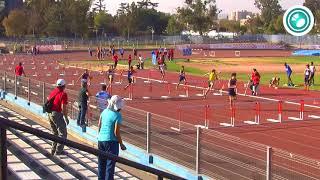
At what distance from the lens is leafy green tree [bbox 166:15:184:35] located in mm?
136875

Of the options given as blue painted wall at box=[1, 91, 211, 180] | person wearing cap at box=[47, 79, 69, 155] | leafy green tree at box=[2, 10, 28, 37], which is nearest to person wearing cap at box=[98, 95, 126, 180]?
blue painted wall at box=[1, 91, 211, 180]

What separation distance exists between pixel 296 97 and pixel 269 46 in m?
78.1

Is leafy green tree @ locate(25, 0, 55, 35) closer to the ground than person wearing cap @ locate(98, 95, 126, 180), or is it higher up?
higher up

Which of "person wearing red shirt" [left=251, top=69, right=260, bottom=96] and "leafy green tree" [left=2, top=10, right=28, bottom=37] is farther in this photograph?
"leafy green tree" [left=2, top=10, right=28, bottom=37]

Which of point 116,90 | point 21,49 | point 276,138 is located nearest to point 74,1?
point 21,49

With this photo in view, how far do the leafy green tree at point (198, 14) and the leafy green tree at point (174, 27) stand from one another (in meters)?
1.67

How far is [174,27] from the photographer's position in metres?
137

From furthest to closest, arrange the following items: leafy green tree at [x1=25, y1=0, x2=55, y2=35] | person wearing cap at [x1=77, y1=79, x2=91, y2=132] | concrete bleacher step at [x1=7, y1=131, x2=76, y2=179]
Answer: leafy green tree at [x1=25, y1=0, x2=55, y2=35]
person wearing cap at [x1=77, y1=79, x2=91, y2=132]
concrete bleacher step at [x1=7, y1=131, x2=76, y2=179]

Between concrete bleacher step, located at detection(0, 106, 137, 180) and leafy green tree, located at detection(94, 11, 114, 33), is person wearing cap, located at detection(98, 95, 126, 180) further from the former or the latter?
leafy green tree, located at detection(94, 11, 114, 33)

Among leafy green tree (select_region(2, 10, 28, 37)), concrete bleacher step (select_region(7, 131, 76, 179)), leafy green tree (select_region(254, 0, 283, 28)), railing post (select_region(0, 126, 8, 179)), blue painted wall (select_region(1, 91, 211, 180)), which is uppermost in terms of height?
leafy green tree (select_region(254, 0, 283, 28))

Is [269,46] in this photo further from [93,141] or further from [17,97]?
[93,141]

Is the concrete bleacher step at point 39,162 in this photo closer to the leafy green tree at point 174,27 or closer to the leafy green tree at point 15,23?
the leafy green tree at point 15,23

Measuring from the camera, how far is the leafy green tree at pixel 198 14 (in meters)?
137

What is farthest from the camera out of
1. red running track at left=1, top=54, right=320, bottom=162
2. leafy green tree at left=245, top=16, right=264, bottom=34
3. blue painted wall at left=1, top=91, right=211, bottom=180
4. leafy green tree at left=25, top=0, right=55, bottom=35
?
leafy green tree at left=245, top=16, right=264, bottom=34
